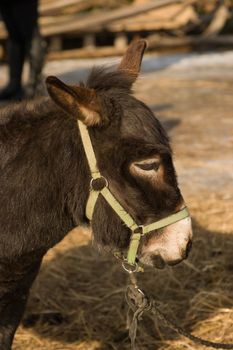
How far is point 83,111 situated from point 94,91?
12 cm

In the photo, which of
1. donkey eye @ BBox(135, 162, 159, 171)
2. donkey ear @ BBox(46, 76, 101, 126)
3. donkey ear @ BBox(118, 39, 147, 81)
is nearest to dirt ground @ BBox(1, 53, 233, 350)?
donkey eye @ BBox(135, 162, 159, 171)

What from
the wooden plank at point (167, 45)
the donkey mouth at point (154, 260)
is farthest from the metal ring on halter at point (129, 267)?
the wooden plank at point (167, 45)

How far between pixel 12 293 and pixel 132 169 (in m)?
1.03

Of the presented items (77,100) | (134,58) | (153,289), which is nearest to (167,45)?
(153,289)

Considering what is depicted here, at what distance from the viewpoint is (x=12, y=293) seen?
3.48 meters

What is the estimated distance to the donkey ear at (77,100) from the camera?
274 cm

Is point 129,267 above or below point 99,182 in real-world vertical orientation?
below

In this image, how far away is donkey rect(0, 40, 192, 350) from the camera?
304cm

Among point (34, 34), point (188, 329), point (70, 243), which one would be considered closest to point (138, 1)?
point (34, 34)

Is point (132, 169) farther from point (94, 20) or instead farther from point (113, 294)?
point (94, 20)

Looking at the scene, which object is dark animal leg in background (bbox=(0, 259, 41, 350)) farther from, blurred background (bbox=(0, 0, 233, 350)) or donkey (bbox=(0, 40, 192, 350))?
blurred background (bbox=(0, 0, 233, 350))

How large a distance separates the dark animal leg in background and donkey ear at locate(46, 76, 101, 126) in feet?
2.86

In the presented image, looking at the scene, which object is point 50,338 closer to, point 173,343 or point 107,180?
point 173,343

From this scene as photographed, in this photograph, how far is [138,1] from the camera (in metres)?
17.9
